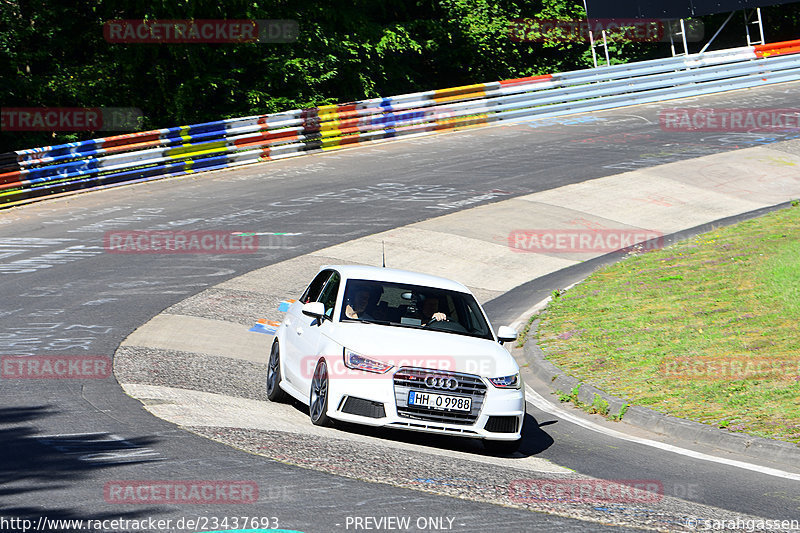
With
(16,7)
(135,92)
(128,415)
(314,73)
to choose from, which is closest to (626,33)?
(314,73)

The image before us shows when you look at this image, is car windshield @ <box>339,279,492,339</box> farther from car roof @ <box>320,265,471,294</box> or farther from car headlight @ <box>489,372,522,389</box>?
car headlight @ <box>489,372,522,389</box>

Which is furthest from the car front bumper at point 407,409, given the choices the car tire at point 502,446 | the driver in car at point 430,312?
the driver in car at point 430,312

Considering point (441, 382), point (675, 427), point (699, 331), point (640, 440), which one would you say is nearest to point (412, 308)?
point (441, 382)

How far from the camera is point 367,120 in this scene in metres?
29.5

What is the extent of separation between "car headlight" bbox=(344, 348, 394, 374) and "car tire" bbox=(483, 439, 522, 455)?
1250 millimetres

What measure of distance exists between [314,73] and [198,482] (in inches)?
1072

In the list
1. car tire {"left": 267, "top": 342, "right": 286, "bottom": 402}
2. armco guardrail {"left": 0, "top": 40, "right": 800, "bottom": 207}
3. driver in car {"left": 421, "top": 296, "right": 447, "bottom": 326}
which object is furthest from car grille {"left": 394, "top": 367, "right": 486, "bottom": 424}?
armco guardrail {"left": 0, "top": 40, "right": 800, "bottom": 207}

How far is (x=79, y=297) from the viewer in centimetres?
1519

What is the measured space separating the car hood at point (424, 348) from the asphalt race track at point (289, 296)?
2.68ft

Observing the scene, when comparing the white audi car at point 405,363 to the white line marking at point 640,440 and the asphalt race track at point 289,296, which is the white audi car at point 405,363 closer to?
the asphalt race track at point 289,296

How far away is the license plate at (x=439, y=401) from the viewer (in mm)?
8930

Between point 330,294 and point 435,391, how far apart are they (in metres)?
2.08

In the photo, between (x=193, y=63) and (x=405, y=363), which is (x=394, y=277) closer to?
(x=405, y=363)

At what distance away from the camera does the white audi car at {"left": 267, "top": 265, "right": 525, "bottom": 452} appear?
894 centimetres
